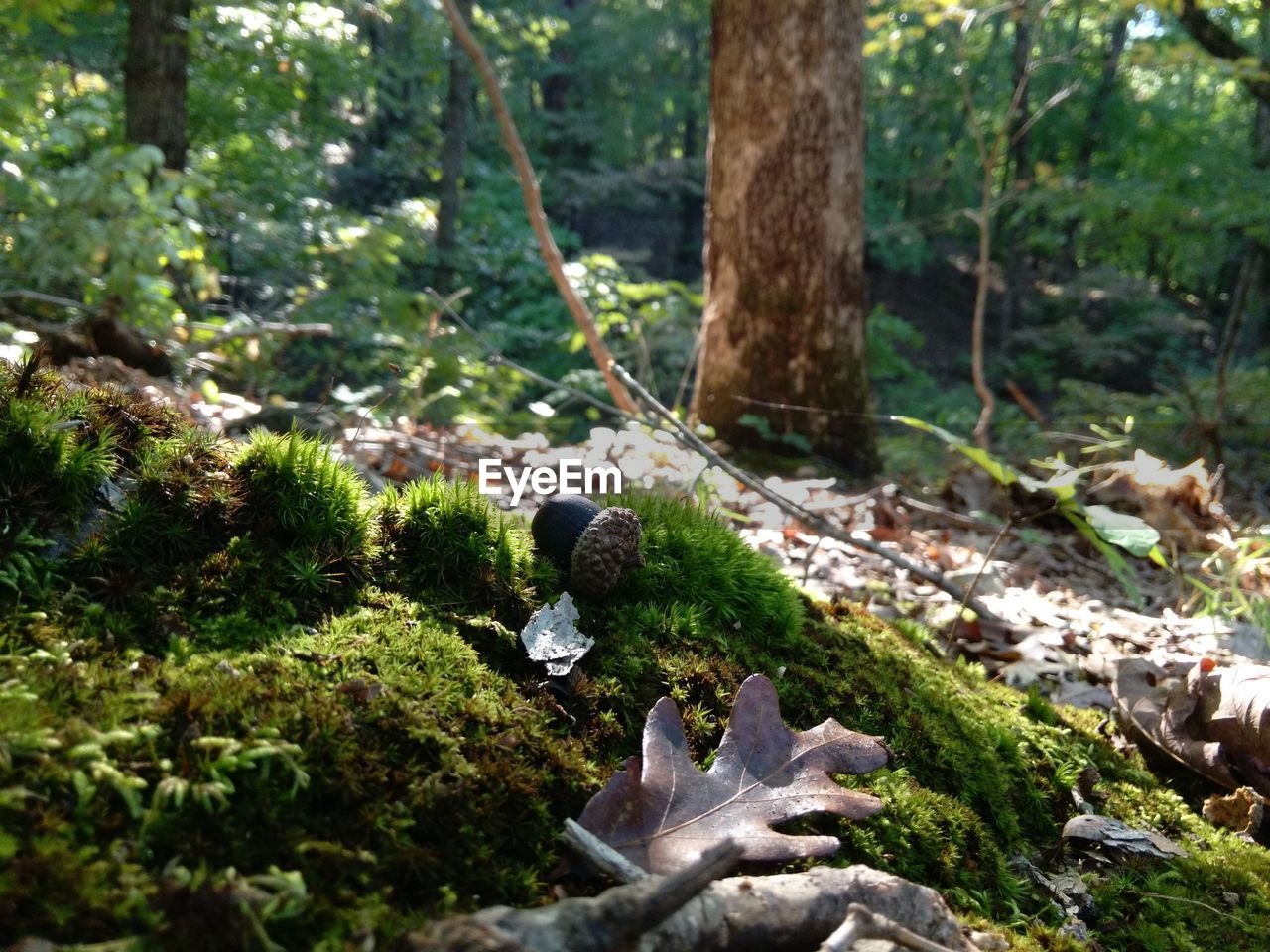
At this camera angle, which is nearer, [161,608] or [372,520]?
[161,608]

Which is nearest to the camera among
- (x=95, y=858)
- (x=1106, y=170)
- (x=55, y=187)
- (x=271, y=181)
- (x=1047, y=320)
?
(x=95, y=858)

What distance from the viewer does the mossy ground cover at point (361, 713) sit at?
1.05 m

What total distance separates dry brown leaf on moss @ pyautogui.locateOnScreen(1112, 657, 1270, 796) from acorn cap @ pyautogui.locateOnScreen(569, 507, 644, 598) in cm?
170

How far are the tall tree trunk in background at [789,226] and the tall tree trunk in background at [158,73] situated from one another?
556cm

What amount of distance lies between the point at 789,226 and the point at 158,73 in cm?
652

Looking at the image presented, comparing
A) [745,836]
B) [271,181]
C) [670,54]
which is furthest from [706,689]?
[670,54]

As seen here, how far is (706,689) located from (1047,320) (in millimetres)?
21068

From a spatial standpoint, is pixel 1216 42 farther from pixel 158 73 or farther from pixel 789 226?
pixel 158 73

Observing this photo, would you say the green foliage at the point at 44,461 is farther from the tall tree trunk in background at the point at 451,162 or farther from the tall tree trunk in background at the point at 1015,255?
the tall tree trunk in background at the point at 1015,255

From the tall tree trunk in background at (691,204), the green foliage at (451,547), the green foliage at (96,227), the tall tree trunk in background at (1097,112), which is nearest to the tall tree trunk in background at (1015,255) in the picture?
the tall tree trunk in background at (1097,112)

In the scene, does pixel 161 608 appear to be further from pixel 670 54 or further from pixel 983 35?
pixel 670 54

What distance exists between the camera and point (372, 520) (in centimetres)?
181

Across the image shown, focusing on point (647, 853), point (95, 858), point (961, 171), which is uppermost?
point (961, 171)

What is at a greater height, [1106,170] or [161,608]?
[1106,170]
